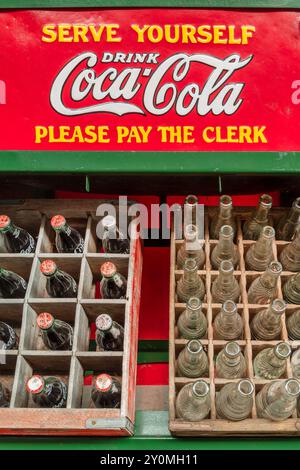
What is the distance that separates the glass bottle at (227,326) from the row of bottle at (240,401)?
190 millimetres

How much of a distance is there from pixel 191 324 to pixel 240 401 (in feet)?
1.05

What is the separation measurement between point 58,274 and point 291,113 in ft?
3.39

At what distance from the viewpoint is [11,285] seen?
190 centimetres

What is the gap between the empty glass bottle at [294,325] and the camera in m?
1.67

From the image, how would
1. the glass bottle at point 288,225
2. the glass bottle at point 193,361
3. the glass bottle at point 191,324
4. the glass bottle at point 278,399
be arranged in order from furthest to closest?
the glass bottle at point 288,225, the glass bottle at point 191,324, the glass bottle at point 193,361, the glass bottle at point 278,399

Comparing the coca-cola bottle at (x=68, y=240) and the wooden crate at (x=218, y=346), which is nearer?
the wooden crate at (x=218, y=346)


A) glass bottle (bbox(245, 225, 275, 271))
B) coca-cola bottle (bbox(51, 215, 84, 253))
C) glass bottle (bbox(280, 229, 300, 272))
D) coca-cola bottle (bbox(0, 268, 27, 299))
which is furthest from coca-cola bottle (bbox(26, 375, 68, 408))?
glass bottle (bbox(280, 229, 300, 272))

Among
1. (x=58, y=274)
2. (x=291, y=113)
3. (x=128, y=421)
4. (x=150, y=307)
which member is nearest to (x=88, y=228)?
(x=58, y=274)

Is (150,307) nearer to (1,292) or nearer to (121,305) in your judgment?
(121,305)

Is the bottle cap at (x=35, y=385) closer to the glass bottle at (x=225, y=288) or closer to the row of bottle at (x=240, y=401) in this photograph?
the row of bottle at (x=240, y=401)

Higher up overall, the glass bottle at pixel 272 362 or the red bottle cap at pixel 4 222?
the red bottle cap at pixel 4 222

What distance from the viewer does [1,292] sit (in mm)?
1915

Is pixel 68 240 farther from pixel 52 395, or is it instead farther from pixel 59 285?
pixel 52 395

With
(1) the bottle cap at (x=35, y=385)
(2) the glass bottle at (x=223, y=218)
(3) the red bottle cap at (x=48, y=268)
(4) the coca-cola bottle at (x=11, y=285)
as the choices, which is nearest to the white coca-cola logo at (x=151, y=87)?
(2) the glass bottle at (x=223, y=218)
